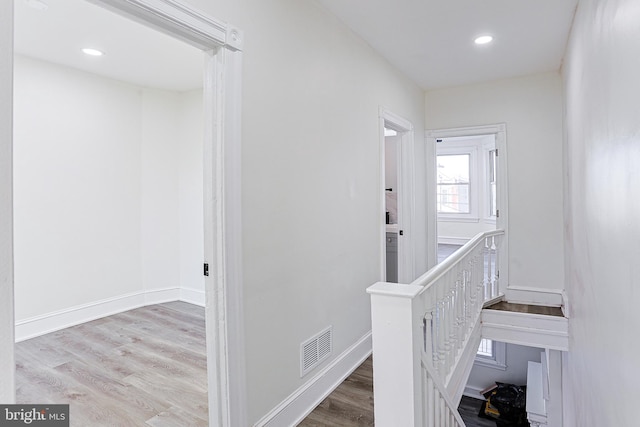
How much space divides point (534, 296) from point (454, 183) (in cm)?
552

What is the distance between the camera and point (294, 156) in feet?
7.78

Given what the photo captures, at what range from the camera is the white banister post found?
66.1 inches

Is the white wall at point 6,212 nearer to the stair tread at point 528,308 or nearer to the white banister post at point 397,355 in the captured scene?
the white banister post at point 397,355

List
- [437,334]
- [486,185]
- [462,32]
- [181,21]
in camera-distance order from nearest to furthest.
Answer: [181,21], [437,334], [462,32], [486,185]

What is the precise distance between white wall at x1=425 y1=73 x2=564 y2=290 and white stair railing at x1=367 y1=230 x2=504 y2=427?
217 centimetres

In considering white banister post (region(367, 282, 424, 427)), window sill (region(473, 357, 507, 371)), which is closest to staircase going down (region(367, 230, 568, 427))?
white banister post (region(367, 282, 424, 427))

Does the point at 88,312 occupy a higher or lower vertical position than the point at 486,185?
lower

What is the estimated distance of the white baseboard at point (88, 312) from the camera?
3.63m

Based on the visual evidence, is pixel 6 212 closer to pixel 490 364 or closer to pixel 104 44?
pixel 104 44

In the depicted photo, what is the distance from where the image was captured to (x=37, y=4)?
2.57m

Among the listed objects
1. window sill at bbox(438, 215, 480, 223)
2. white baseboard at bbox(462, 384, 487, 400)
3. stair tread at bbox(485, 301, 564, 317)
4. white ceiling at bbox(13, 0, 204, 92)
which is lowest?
white baseboard at bbox(462, 384, 487, 400)

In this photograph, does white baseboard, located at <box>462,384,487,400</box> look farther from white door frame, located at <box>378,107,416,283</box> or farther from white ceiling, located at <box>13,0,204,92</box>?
white ceiling, located at <box>13,0,204,92</box>

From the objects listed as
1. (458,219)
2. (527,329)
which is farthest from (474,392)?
(458,219)

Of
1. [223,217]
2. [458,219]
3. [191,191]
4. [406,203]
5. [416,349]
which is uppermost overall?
[191,191]
